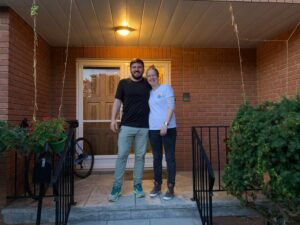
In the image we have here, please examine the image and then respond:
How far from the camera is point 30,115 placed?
3.92 meters

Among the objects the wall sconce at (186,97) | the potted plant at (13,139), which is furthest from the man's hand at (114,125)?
the wall sconce at (186,97)

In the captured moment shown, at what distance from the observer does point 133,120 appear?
10.6 feet

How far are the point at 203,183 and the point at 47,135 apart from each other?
1.72 metres

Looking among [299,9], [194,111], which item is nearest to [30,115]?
[194,111]

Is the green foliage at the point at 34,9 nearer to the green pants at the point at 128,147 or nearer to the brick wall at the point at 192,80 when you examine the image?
the green pants at the point at 128,147

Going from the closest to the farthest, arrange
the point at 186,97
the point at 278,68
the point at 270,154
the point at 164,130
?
the point at 270,154
the point at 164,130
the point at 278,68
the point at 186,97

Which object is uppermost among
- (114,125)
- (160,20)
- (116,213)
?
(160,20)

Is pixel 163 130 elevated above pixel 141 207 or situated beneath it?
elevated above

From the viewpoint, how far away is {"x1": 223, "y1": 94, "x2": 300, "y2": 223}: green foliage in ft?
7.11

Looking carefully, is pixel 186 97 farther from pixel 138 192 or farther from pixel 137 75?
pixel 138 192

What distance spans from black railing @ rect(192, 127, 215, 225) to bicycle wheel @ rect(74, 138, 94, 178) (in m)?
1.97

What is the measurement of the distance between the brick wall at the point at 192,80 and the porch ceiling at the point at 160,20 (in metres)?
0.21

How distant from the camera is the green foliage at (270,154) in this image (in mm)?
2166

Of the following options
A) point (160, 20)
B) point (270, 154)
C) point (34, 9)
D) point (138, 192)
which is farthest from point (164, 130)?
point (34, 9)
